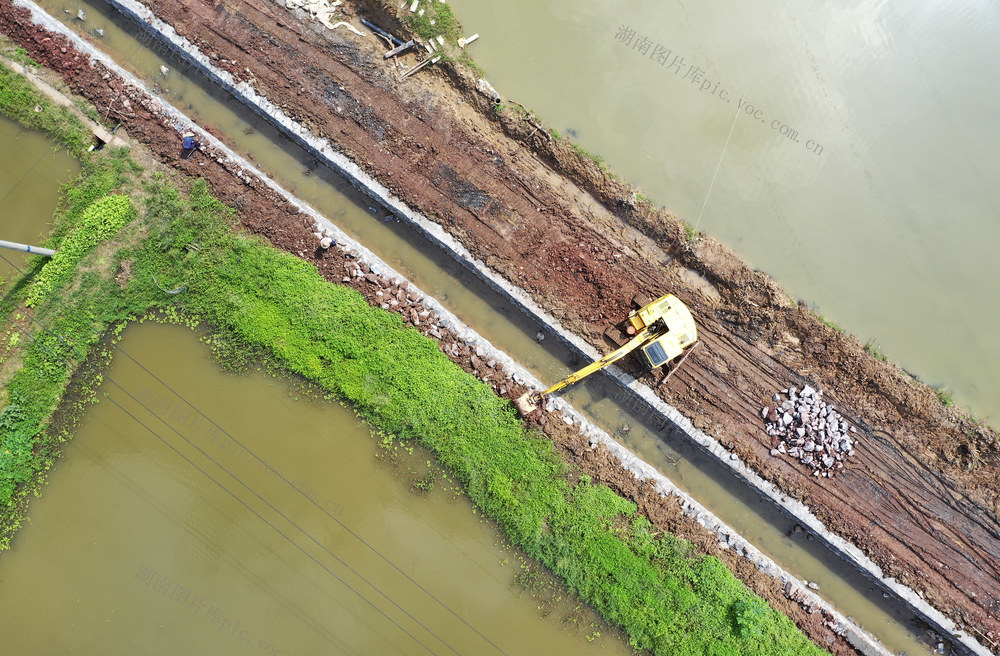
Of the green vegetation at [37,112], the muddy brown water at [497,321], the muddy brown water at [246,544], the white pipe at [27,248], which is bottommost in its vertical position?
the muddy brown water at [246,544]

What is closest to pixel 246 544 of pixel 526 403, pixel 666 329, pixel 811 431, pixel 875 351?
pixel 526 403

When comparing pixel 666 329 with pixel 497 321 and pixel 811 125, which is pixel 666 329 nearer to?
pixel 497 321

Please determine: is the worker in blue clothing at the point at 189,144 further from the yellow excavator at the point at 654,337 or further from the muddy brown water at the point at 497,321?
the yellow excavator at the point at 654,337

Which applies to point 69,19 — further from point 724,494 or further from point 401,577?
point 724,494

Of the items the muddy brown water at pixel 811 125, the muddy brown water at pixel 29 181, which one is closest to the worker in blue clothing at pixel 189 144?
the muddy brown water at pixel 29 181

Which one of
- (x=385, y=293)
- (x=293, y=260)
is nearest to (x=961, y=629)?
(x=385, y=293)

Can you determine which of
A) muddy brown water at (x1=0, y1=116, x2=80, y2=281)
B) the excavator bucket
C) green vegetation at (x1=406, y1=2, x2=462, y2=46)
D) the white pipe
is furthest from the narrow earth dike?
the white pipe

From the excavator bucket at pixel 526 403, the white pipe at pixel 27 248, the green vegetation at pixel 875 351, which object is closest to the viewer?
the white pipe at pixel 27 248
